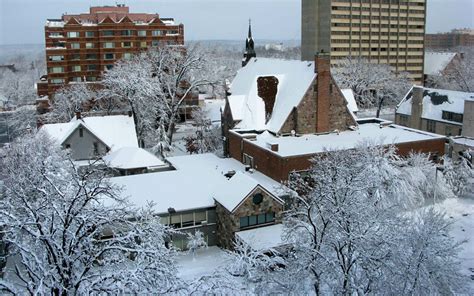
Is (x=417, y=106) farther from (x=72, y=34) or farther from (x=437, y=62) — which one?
(x=437, y=62)

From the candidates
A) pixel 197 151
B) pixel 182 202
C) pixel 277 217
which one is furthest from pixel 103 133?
pixel 277 217

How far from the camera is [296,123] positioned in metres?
38.7

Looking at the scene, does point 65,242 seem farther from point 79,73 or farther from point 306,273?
point 79,73

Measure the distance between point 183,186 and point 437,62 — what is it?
8319 cm

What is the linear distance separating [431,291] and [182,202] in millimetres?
14658

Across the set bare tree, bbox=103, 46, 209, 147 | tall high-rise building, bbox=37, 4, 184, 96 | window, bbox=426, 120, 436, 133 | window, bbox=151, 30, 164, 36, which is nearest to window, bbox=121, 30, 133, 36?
tall high-rise building, bbox=37, 4, 184, 96

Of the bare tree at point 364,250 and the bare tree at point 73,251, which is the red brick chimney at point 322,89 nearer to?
the bare tree at point 364,250

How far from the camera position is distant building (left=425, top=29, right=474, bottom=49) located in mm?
177000

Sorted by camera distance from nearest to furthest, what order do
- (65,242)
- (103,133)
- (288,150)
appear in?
(65,242) < (288,150) < (103,133)

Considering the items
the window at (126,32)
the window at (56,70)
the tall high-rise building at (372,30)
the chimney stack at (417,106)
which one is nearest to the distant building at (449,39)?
the tall high-rise building at (372,30)

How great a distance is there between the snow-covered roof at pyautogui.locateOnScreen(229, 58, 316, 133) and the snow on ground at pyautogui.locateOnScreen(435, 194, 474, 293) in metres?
13.2

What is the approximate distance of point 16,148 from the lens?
3089 centimetres

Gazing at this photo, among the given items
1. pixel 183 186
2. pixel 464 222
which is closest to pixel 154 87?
pixel 183 186

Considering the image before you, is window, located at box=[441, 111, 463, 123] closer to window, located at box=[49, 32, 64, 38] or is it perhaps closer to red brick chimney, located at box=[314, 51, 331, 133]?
red brick chimney, located at box=[314, 51, 331, 133]
